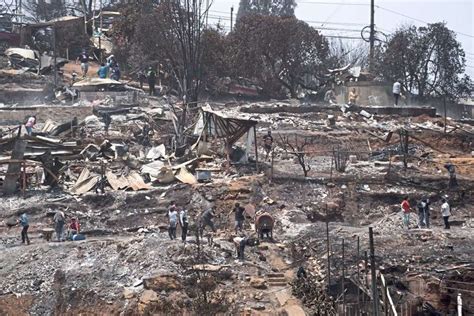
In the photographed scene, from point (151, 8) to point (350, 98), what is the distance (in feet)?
35.6

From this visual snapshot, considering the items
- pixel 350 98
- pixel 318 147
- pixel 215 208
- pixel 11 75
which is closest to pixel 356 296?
pixel 215 208

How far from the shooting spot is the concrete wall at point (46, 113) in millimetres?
30484

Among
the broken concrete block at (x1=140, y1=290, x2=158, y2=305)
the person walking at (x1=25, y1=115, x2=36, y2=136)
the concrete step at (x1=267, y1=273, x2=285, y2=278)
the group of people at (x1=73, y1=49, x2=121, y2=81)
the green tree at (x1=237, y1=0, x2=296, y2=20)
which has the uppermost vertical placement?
the green tree at (x1=237, y1=0, x2=296, y2=20)

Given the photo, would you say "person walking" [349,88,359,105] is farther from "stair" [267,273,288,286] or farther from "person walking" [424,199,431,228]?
"stair" [267,273,288,286]

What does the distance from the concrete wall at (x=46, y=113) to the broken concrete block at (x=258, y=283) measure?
14.5 meters

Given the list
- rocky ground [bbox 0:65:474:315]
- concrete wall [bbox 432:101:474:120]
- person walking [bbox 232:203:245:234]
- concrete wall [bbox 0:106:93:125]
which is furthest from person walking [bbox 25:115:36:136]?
concrete wall [bbox 432:101:474:120]

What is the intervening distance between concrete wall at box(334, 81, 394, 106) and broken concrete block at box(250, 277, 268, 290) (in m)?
19.0

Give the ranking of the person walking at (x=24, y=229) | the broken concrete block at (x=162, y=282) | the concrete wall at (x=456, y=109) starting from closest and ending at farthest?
the broken concrete block at (x=162, y=282)
the person walking at (x=24, y=229)
the concrete wall at (x=456, y=109)

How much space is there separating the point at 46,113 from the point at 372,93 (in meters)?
12.9

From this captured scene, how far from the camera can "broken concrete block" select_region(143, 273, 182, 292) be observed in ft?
56.1

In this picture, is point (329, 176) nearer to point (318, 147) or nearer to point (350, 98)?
point (318, 147)

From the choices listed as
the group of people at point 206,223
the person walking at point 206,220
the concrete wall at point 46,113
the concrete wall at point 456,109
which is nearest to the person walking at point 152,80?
the concrete wall at point 46,113

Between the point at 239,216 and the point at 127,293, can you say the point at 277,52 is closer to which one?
the point at 239,216

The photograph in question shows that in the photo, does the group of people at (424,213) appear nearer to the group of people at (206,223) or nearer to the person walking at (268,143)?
the group of people at (206,223)
